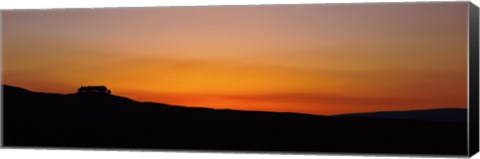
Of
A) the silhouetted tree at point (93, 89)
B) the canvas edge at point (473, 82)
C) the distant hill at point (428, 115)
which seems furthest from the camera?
the silhouetted tree at point (93, 89)

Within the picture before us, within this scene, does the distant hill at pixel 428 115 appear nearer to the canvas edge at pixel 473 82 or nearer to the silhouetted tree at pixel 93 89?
the canvas edge at pixel 473 82

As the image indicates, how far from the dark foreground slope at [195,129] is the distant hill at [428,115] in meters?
0.05

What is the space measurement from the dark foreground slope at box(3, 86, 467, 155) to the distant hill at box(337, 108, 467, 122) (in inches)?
2.1

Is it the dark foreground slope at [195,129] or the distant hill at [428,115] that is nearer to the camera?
the distant hill at [428,115]

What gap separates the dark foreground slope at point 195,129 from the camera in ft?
46.8

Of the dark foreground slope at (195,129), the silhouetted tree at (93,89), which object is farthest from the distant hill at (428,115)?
the silhouetted tree at (93,89)

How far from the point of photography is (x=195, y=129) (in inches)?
590

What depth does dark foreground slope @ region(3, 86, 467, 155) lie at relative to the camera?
1427 cm

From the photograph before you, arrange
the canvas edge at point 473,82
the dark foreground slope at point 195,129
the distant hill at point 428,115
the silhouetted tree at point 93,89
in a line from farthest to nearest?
1. the silhouetted tree at point 93,89
2. the dark foreground slope at point 195,129
3. the distant hill at point 428,115
4. the canvas edge at point 473,82

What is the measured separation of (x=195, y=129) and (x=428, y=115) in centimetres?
286

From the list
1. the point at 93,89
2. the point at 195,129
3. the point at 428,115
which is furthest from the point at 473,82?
the point at 93,89

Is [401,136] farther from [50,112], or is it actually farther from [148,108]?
[50,112]

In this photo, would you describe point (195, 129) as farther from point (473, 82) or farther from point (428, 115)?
point (473, 82)

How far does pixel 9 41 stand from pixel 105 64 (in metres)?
1.30
